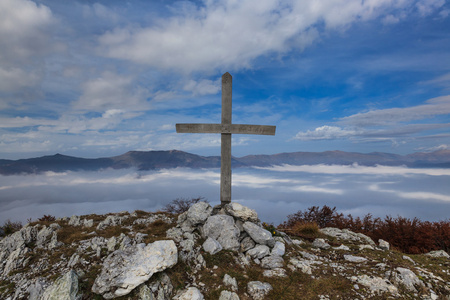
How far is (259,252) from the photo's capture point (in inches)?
340

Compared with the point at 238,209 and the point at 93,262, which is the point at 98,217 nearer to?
the point at 93,262

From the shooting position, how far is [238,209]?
9.94 m

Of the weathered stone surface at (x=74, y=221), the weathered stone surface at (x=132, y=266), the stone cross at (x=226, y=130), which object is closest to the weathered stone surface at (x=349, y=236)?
the stone cross at (x=226, y=130)

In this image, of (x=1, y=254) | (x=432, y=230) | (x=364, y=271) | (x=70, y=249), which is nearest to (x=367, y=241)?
(x=432, y=230)

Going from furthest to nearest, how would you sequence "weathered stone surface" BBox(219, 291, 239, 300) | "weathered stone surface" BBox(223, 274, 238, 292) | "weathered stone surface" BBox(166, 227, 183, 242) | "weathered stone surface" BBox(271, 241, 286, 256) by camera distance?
"weathered stone surface" BBox(271, 241, 286, 256), "weathered stone surface" BBox(166, 227, 183, 242), "weathered stone surface" BBox(223, 274, 238, 292), "weathered stone surface" BBox(219, 291, 239, 300)

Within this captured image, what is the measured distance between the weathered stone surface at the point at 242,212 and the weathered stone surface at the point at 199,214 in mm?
935

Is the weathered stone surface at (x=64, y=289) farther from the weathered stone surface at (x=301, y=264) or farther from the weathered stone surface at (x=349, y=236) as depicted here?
the weathered stone surface at (x=349, y=236)

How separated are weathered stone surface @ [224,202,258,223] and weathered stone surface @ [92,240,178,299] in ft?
10.9

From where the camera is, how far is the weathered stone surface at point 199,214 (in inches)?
379

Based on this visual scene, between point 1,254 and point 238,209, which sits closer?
point 1,254

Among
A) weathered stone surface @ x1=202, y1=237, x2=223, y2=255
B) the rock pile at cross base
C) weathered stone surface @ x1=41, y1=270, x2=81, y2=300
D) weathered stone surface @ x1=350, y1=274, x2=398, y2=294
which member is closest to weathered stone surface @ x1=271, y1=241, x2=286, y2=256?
the rock pile at cross base

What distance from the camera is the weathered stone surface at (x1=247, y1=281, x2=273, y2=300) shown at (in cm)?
654

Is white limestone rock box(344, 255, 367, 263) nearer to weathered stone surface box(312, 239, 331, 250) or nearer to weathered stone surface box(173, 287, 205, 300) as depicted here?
weathered stone surface box(312, 239, 331, 250)

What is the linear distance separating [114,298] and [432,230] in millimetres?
17204
